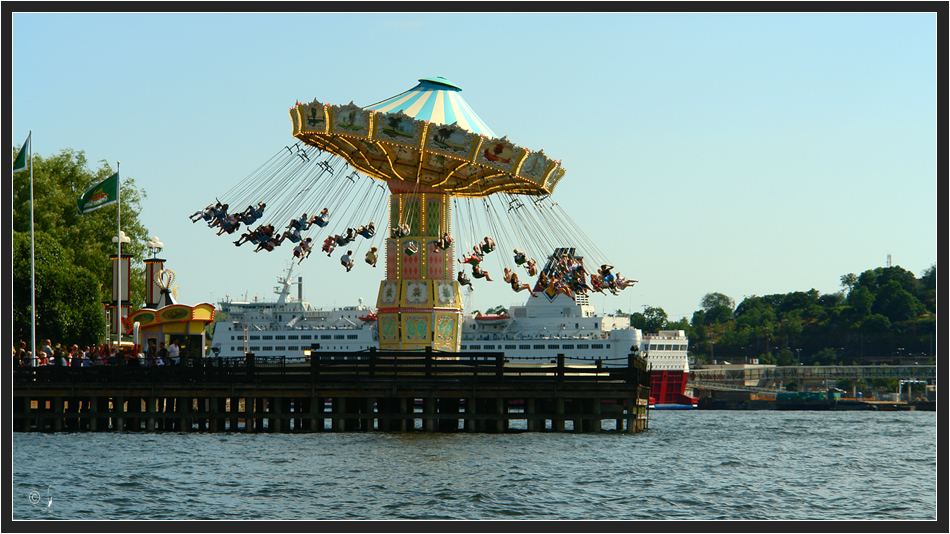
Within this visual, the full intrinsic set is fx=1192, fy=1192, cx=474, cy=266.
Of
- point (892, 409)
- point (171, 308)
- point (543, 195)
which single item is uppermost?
point (543, 195)

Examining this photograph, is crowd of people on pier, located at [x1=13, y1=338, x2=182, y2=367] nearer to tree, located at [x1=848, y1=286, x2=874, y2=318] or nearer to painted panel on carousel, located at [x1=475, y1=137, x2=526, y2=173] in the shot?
painted panel on carousel, located at [x1=475, y1=137, x2=526, y2=173]

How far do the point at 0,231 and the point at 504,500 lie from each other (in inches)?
358

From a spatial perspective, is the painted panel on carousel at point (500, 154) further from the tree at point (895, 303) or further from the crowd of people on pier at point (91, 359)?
the tree at point (895, 303)

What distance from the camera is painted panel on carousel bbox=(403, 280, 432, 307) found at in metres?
37.8

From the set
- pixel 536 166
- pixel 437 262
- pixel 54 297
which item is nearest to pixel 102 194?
pixel 54 297

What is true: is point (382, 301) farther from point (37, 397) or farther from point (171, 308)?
point (37, 397)

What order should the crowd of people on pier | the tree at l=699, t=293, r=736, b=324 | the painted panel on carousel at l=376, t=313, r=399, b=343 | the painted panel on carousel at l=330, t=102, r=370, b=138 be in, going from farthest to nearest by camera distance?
1. the tree at l=699, t=293, r=736, b=324
2. the painted panel on carousel at l=376, t=313, r=399, b=343
3. the painted panel on carousel at l=330, t=102, r=370, b=138
4. the crowd of people on pier

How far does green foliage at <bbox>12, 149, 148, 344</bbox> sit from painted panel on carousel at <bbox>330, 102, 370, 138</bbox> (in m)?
14.5

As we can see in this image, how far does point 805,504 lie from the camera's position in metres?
19.5

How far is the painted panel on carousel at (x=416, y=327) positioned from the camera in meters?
37.9

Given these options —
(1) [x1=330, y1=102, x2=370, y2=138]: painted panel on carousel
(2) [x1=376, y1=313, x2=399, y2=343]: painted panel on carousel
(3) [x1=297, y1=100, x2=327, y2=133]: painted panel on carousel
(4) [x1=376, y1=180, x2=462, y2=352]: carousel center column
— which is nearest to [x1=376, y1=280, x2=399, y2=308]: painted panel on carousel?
(4) [x1=376, y1=180, x2=462, y2=352]: carousel center column

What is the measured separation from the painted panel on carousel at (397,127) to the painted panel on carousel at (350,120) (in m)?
0.36

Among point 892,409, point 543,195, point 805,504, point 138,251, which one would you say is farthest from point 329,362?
point 892,409

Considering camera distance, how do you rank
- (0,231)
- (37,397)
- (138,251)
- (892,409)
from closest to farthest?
(0,231) → (37,397) → (138,251) → (892,409)
